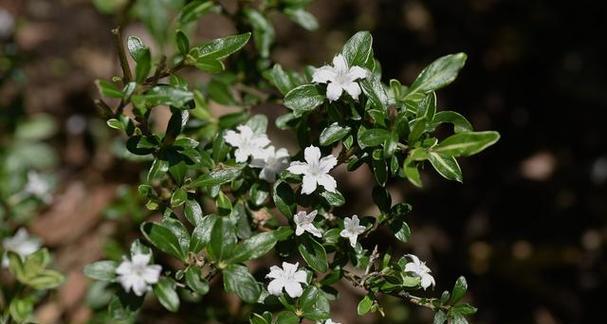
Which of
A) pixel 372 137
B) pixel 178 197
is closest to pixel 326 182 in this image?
pixel 372 137

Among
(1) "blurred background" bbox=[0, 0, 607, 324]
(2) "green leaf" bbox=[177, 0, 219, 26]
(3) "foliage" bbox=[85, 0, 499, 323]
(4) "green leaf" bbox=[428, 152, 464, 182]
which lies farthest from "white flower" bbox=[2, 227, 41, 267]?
(4) "green leaf" bbox=[428, 152, 464, 182]

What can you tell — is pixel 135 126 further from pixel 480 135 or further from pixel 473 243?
pixel 473 243

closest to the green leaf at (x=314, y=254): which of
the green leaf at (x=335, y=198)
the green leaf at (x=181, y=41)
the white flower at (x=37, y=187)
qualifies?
the green leaf at (x=335, y=198)

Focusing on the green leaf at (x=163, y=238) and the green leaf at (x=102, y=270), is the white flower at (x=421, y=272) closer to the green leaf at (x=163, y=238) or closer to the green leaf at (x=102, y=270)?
the green leaf at (x=163, y=238)

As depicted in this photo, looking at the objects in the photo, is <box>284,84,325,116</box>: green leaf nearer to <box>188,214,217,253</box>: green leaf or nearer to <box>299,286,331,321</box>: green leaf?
<box>188,214,217,253</box>: green leaf

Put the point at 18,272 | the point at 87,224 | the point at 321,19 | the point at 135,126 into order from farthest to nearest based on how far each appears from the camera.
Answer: the point at 321,19
the point at 87,224
the point at 18,272
the point at 135,126

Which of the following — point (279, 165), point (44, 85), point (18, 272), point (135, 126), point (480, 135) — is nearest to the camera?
point (480, 135)

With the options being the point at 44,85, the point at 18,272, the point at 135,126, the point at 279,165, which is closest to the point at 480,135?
the point at 279,165
